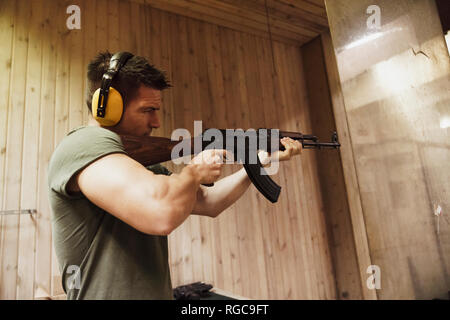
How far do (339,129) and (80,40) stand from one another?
233 centimetres

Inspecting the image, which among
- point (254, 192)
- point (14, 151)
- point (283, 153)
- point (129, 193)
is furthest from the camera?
point (254, 192)

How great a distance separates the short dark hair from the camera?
899mm

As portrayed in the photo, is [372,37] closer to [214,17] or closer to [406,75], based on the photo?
[406,75]

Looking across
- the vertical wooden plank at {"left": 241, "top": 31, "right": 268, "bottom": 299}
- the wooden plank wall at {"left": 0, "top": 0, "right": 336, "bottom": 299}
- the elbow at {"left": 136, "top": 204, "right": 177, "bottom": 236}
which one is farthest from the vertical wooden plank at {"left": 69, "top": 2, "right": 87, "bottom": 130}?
the elbow at {"left": 136, "top": 204, "right": 177, "bottom": 236}

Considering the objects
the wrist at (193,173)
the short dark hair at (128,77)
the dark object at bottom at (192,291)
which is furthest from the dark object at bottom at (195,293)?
the short dark hair at (128,77)

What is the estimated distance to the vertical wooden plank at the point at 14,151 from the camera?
1.71 meters

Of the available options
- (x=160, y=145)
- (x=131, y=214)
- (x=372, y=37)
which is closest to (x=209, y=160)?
(x=160, y=145)

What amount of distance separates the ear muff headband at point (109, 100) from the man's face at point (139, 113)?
0.09 ft

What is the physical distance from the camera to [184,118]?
243 cm

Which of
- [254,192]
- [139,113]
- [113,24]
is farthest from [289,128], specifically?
[139,113]

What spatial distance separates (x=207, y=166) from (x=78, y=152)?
0.34 metres

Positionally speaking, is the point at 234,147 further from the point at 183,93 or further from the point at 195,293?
the point at 183,93

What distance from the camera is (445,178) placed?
1003 mm

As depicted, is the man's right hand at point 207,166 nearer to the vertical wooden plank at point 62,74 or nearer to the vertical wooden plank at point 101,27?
the vertical wooden plank at point 62,74
